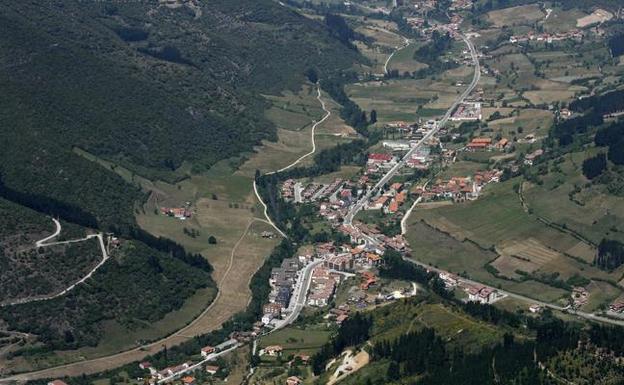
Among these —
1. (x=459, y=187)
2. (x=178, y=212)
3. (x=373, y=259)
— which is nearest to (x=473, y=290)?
(x=373, y=259)

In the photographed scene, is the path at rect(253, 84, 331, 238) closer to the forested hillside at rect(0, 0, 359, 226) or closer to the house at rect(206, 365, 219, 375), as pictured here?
the forested hillside at rect(0, 0, 359, 226)

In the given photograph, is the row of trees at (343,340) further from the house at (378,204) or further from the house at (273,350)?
the house at (378,204)

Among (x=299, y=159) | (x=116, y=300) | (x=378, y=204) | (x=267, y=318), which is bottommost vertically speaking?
(x=299, y=159)

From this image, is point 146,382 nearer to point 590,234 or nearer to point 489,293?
point 489,293

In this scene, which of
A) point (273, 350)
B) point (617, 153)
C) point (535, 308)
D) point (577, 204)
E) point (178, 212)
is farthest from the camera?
point (617, 153)

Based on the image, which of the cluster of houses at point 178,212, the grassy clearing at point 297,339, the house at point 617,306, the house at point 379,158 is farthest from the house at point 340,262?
the house at point 379,158

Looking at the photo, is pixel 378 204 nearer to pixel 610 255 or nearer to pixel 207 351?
pixel 610 255

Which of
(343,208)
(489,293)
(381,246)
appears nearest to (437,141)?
(343,208)
